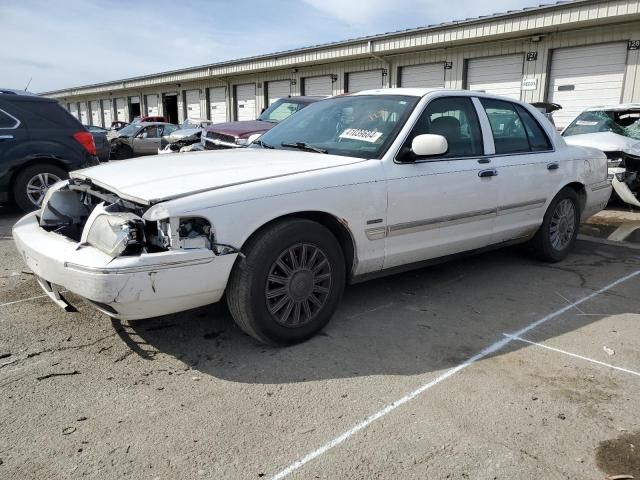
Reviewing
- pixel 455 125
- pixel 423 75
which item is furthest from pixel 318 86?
pixel 455 125

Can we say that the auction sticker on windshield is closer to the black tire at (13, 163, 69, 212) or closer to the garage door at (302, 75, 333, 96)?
the black tire at (13, 163, 69, 212)

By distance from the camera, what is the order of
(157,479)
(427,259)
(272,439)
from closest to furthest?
(157,479)
(272,439)
(427,259)

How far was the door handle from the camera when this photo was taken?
14.0 feet

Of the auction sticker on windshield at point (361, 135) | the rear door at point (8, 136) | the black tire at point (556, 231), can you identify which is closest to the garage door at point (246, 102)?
the rear door at point (8, 136)

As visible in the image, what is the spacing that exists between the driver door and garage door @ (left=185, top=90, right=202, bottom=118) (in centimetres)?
2517

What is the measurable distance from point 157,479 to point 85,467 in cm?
33

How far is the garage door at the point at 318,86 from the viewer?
1977 centimetres

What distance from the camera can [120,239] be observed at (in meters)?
2.82

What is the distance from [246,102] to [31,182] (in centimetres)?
1758

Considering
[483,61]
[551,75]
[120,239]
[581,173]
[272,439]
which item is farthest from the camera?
[483,61]

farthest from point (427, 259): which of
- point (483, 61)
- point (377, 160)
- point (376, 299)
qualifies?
point (483, 61)

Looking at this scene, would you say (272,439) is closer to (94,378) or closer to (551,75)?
(94,378)

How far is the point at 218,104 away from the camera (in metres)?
26.4

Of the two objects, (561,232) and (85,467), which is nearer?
(85,467)
